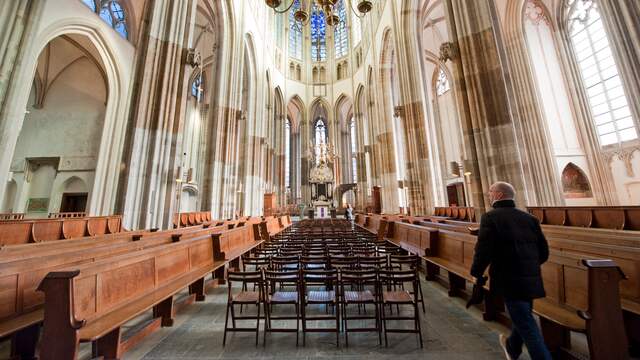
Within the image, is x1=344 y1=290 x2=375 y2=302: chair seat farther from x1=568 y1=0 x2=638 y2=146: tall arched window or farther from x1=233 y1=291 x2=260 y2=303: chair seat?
x1=568 y1=0 x2=638 y2=146: tall arched window

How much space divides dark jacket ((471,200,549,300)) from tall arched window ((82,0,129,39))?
488 inches

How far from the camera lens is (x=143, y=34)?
25.8 ft

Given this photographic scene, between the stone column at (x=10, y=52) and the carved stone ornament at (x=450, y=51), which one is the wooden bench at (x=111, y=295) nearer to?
the stone column at (x=10, y=52)

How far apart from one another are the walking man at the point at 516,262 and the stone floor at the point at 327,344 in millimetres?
721

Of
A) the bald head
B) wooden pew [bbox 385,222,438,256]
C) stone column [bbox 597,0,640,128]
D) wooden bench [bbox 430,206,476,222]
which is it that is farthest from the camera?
wooden bench [bbox 430,206,476,222]

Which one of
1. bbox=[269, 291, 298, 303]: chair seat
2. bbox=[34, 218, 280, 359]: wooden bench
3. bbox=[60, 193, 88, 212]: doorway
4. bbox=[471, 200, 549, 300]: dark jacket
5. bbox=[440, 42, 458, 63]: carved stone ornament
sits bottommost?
bbox=[269, 291, 298, 303]: chair seat

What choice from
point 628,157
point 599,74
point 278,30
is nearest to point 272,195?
point 278,30

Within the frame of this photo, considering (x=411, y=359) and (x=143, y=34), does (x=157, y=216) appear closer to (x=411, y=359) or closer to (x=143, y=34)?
(x=143, y=34)

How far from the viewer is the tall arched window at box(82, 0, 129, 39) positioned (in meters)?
8.25

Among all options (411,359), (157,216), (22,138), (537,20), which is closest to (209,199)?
(157,216)

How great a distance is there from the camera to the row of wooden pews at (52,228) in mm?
4801

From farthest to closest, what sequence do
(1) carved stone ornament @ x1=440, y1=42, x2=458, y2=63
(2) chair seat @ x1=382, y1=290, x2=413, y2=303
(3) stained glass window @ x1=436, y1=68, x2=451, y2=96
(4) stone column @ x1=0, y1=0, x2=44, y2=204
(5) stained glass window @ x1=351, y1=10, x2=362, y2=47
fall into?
1. (5) stained glass window @ x1=351, y1=10, x2=362, y2=47
2. (3) stained glass window @ x1=436, y1=68, x2=451, y2=96
3. (1) carved stone ornament @ x1=440, y1=42, x2=458, y2=63
4. (4) stone column @ x1=0, y1=0, x2=44, y2=204
5. (2) chair seat @ x1=382, y1=290, x2=413, y2=303

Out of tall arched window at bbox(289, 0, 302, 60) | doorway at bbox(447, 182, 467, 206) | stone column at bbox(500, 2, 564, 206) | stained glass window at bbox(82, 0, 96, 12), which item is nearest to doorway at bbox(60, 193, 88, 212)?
stained glass window at bbox(82, 0, 96, 12)

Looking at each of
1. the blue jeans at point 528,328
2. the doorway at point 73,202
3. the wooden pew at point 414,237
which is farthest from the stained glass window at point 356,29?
the blue jeans at point 528,328
